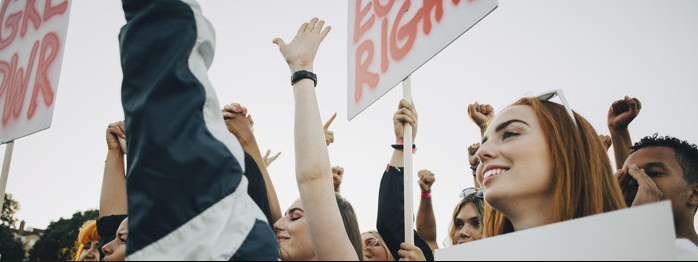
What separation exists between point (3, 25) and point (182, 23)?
4132 millimetres

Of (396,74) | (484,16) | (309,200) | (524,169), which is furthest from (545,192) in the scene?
(396,74)

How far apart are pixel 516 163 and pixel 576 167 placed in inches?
9.9

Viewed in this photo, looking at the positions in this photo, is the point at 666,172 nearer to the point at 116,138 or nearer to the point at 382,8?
the point at 382,8

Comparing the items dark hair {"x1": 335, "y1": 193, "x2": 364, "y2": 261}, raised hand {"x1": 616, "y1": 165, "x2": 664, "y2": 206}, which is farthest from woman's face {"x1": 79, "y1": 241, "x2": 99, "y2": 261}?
raised hand {"x1": 616, "y1": 165, "x2": 664, "y2": 206}

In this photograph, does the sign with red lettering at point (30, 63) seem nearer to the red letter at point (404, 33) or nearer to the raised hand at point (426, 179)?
the red letter at point (404, 33)

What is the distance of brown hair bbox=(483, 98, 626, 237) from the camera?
1933 mm

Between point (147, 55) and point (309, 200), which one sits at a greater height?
point (147, 55)

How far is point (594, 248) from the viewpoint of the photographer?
107cm

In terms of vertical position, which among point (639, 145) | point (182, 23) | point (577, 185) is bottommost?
point (577, 185)

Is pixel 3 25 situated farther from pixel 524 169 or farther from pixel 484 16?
pixel 524 169

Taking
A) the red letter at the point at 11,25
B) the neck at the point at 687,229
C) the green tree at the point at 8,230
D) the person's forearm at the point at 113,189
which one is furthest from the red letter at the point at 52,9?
the green tree at the point at 8,230

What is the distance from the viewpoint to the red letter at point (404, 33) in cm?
268

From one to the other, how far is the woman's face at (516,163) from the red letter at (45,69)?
3.22 meters

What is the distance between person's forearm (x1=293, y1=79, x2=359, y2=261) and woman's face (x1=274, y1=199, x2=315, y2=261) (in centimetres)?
140
